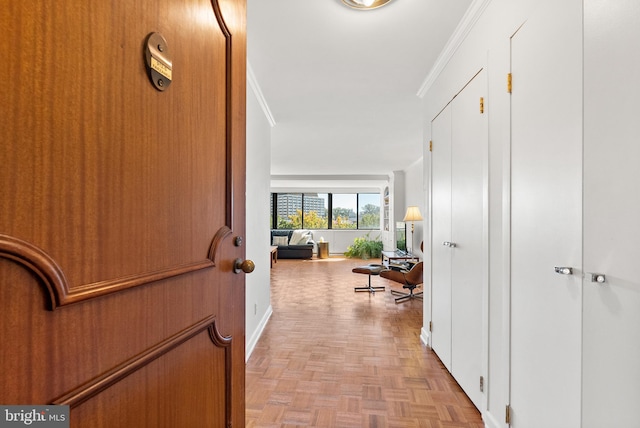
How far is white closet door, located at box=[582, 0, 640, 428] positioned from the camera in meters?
0.89

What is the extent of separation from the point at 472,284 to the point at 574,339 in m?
0.84

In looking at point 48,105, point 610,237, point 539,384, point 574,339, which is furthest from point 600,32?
point 48,105

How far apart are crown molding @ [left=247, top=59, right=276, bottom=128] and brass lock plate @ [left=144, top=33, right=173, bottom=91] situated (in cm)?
202

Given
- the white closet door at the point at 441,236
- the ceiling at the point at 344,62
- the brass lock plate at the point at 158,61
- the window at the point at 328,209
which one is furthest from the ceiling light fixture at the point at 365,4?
the window at the point at 328,209

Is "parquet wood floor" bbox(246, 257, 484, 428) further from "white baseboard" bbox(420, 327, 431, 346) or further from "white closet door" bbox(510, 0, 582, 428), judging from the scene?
"white closet door" bbox(510, 0, 582, 428)

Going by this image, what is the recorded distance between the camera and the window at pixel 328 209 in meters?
11.4

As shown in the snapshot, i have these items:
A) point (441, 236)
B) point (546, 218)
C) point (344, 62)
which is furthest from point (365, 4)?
point (441, 236)

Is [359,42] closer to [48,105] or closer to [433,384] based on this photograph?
[48,105]

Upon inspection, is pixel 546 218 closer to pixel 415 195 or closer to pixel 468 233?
pixel 468 233

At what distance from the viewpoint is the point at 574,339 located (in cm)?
114

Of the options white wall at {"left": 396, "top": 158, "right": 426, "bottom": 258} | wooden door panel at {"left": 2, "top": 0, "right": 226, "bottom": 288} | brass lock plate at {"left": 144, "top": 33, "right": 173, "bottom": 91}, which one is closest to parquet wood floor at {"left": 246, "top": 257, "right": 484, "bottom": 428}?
wooden door panel at {"left": 2, "top": 0, "right": 226, "bottom": 288}

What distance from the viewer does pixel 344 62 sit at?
256 centimetres

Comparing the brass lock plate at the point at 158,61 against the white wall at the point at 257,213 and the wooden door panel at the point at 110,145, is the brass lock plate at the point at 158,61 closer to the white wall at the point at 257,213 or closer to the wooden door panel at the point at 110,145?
the wooden door panel at the point at 110,145

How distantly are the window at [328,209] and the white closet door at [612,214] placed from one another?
408 inches
